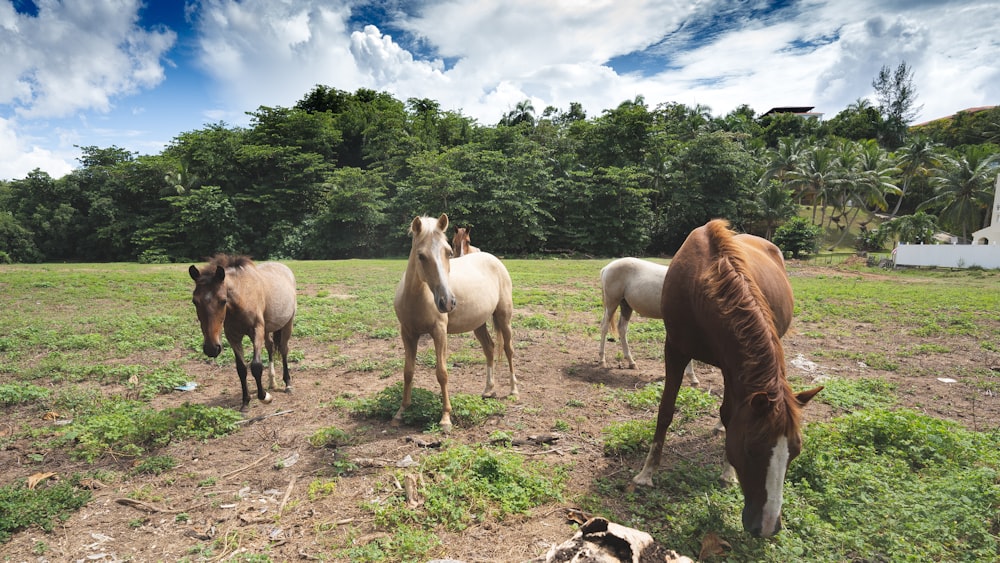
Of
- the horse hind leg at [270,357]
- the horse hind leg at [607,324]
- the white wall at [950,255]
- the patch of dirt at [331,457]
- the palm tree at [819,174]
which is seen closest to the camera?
the patch of dirt at [331,457]

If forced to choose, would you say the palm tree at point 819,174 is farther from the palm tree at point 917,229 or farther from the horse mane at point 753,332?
the horse mane at point 753,332

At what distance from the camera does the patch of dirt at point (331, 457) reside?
10.5ft

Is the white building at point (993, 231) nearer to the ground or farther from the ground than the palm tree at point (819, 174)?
nearer to the ground

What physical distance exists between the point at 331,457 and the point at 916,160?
6349cm

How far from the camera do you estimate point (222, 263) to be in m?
5.70

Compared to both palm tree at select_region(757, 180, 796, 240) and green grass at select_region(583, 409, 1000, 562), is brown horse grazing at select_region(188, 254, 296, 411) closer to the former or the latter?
green grass at select_region(583, 409, 1000, 562)

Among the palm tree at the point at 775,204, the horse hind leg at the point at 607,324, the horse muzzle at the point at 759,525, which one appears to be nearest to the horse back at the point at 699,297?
the horse muzzle at the point at 759,525

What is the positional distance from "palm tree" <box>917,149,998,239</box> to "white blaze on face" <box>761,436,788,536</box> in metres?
54.8

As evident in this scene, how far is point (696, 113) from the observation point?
5850 cm

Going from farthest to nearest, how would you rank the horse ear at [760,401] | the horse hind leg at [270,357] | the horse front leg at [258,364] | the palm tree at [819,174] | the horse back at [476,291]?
the palm tree at [819,174] → the horse hind leg at [270,357] → the horse front leg at [258,364] → the horse back at [476,291] → the horse ear at [760,401]

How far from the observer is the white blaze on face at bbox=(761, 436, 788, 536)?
9.29 ft

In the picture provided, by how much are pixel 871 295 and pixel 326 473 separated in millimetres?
17081

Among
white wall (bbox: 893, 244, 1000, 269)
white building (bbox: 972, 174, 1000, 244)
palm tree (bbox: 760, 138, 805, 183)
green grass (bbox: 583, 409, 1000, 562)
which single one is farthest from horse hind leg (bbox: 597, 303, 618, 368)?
palm tree (bbox: 760, 138, 805, 183)

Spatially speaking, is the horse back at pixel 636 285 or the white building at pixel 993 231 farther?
the white building at pixel 993 231
